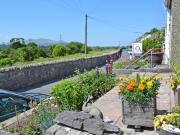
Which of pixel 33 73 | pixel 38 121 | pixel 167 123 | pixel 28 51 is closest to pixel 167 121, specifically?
pixel 167 123

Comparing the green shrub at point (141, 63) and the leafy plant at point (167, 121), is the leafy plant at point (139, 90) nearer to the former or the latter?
the leafy plant at point (167, 121)

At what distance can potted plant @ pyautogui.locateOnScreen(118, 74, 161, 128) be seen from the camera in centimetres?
609

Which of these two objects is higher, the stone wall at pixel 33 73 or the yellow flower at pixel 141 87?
the yellow flower at pixel 141 87

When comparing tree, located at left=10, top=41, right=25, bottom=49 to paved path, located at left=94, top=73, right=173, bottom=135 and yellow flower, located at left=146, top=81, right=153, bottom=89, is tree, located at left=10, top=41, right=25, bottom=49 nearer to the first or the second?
paved path, located at left=94, top=73, right=173, bottom=135

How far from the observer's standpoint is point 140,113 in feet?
20.2

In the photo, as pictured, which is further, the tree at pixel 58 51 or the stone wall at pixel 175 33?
the tree at pixel 58 51

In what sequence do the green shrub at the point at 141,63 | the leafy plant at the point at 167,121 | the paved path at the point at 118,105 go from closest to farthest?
the leafy plant at the point at 167,121 < the paved path at the point at 118,105 < the green shrub at the point at 141,63

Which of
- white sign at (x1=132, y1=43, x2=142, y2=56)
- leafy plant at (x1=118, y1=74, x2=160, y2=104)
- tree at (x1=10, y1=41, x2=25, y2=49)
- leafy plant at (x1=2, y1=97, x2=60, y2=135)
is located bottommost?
leafy plant at (x1=2, y1=97, x2=60, y2=135)

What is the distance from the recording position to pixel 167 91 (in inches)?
417

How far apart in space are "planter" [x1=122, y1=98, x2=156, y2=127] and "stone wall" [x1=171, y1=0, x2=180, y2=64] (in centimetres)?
1036

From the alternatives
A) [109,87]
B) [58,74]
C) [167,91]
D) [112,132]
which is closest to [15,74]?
[58,74]

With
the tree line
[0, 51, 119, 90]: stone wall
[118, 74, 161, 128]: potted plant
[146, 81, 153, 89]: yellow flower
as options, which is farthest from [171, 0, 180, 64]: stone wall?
the tree line

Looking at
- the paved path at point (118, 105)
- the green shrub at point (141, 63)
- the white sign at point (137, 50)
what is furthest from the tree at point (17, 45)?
the paved path at point (118, 105)

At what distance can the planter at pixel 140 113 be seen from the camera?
611cm
